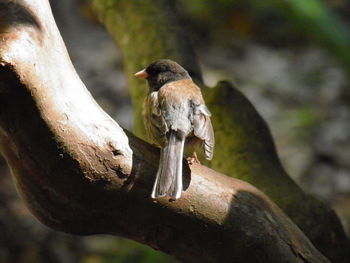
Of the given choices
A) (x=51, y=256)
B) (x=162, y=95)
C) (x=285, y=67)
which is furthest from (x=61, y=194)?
(x=285, y=67)

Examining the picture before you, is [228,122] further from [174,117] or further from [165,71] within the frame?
[174,117]

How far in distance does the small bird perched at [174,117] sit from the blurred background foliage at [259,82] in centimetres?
90

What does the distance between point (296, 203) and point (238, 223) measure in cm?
71

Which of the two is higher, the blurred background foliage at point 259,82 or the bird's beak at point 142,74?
the blurred background foliage at point 259,82

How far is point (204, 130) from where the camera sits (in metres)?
2.92

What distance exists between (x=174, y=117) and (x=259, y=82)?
4.11 meters

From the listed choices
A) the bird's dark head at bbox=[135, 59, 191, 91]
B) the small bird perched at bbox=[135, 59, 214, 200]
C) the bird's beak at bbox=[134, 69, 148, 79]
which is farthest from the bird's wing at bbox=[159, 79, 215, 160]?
the bird's beak at bbox=[134, 69, 148, 79]

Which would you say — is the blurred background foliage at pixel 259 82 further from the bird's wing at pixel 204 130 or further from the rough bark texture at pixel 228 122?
the bird's wing at pixel 204 130

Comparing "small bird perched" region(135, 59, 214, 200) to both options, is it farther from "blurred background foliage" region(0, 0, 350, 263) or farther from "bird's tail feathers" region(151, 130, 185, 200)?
"blurred background foliage" region(0, 0, 350, 263)

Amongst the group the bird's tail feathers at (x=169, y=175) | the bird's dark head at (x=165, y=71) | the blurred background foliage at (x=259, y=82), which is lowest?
the bird's tail feathers at (x=169, y=175)

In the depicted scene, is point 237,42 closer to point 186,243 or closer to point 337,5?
point 337,5

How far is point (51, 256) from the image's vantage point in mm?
4848

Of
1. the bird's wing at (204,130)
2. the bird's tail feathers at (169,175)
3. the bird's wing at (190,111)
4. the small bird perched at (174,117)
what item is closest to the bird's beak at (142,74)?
the small bird perched at (174,117)

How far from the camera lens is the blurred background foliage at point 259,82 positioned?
480cm
